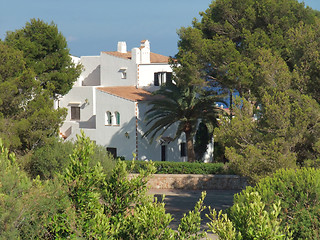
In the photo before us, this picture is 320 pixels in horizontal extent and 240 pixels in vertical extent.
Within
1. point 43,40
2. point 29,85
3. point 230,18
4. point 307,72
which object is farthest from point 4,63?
point 307,72

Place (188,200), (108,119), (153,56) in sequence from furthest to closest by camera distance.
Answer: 1. (153,56)
2. (108,119)
3. (188,200)

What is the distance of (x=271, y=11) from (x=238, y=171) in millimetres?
16767

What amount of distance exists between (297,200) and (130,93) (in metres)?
29.1

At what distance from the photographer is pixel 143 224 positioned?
8852 mm

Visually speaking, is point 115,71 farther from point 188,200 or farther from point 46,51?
point 188,200

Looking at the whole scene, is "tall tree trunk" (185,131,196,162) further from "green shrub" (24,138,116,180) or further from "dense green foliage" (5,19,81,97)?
"dense green foliage" (5,19,81,97)

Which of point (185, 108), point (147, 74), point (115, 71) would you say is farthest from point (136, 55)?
point (185, 108)

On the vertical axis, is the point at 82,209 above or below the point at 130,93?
below

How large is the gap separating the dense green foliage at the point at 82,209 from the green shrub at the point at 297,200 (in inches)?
145

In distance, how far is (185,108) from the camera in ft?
118

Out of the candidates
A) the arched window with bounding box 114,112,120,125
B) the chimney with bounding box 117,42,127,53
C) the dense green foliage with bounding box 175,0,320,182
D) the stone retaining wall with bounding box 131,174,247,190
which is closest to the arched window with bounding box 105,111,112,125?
the arched window with bounding box 114,112,120,125

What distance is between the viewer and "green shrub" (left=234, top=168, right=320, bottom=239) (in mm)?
12523

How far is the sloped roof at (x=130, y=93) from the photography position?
3966cm

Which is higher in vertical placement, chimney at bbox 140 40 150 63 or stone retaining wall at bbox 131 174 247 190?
chimney at bbox 140 40 150 63
